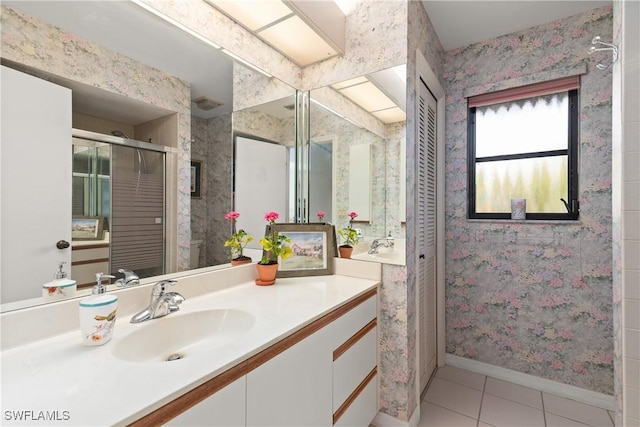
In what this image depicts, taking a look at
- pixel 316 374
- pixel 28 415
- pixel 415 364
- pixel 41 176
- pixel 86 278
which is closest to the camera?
pixel 28 415

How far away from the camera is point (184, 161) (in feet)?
4.14

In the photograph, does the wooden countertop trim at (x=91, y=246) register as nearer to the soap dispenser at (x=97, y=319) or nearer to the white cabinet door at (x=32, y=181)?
the white cabinet door at (x=32, y=181)

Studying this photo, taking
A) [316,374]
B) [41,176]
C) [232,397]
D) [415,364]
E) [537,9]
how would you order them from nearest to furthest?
1. [232,397]
2. [41,176]
3. [316,374]
4. [415,364]
5. [537,9]

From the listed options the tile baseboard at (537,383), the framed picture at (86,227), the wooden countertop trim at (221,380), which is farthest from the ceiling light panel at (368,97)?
the tile baseboard at (537,383)

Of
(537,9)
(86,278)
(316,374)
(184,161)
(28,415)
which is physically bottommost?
(316,374)

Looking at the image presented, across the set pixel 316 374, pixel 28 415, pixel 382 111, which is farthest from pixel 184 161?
pixel 382 111

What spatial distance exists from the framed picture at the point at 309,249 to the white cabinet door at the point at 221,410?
931 millimetres

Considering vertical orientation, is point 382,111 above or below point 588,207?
above

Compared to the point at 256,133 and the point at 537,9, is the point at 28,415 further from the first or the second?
the point at 537,9

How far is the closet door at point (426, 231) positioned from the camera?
1.91 metres

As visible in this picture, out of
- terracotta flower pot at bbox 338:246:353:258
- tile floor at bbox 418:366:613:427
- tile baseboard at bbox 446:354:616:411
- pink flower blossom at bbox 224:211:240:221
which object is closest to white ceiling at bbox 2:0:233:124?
pink flower blossom at bbox 224:211:240:221

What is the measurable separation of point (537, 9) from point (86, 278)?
117 inches

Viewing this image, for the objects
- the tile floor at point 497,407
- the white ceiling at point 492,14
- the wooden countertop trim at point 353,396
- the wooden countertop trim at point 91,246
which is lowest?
the tile floor at point 497,407

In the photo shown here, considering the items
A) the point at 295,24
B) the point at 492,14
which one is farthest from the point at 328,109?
the point at 492,14
